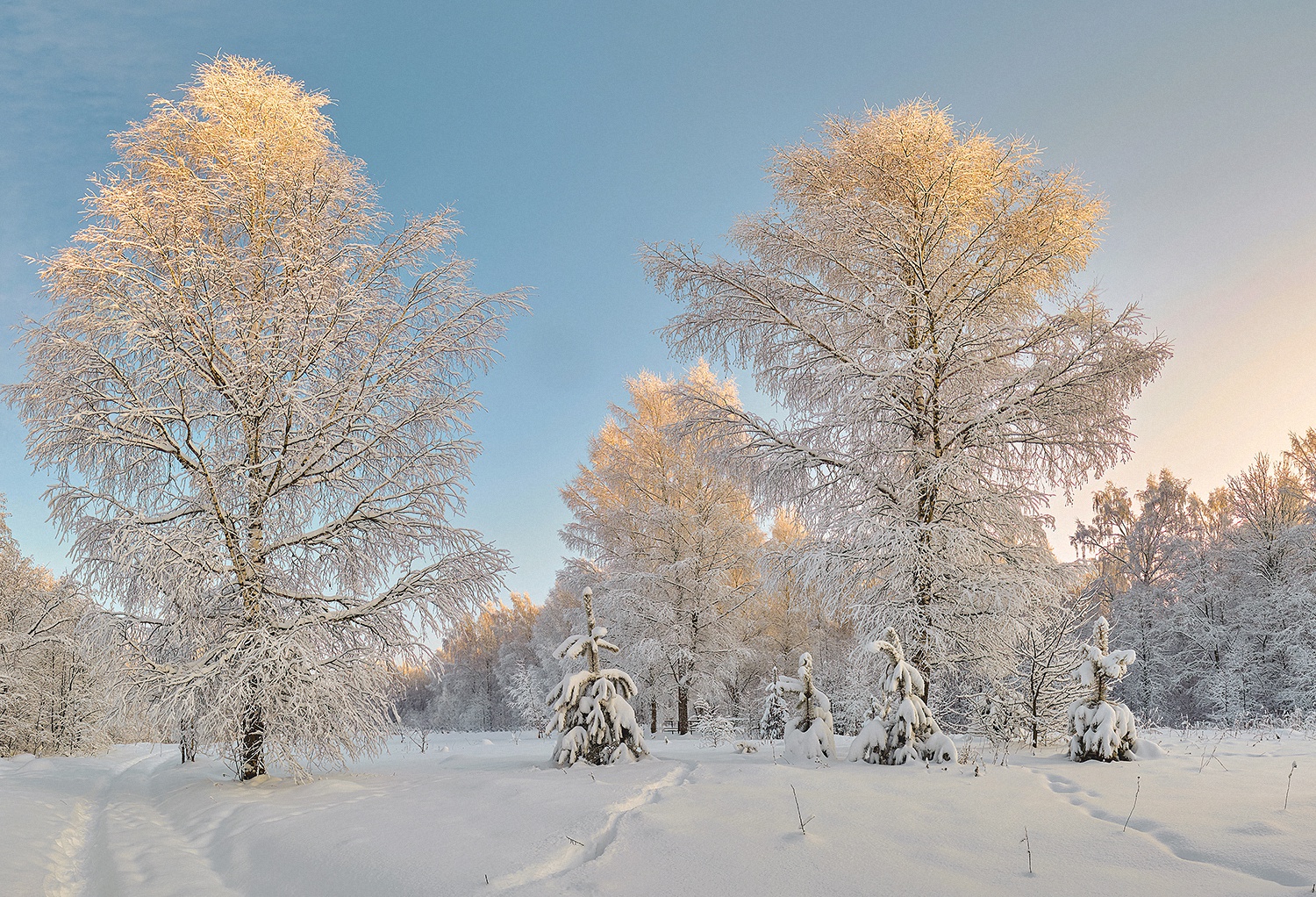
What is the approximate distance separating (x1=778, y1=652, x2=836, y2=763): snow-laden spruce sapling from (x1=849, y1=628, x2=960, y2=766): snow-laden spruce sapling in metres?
0.42

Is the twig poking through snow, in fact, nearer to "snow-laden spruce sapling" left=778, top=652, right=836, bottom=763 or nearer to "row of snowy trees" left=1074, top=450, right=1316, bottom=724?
"snow-laden spruce sapling" left=778, top=652, right=836, bottom=763

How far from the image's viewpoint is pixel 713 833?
13.1ft

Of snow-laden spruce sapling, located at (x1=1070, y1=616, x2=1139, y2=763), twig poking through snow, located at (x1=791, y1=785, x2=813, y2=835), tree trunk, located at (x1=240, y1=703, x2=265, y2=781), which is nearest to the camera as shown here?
twig poking through snow, located at (x1=791, y1=785, x2=813, y2=835)

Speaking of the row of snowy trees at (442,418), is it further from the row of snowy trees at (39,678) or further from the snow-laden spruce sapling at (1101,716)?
the row of snowy trees at (39,678)

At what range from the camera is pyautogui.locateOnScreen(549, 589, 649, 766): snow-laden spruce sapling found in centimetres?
729

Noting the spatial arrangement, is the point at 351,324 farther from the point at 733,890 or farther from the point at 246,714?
the point at 733,890

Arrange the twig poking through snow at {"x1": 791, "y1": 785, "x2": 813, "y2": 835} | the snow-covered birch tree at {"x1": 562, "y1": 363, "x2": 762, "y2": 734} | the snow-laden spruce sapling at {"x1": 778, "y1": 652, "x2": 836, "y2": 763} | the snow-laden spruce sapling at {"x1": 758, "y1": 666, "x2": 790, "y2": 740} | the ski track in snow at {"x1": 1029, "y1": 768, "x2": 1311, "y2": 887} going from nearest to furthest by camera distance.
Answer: the ski track in snow at {"x1": 1029, "y1": 768, "x2": 1311, "y2": 887}
the twig poking through snow at {"x1": 791, "y1": 785, "x2": 813, "y2": 835}
the snow-laden spruce sapling at {"x1": 778, "y1": 652, "x2": 836, "y2": 763}
the snow-laden spruce sapling at {"x1": 758, "y1": 666, "x2": 790, "y2": 740}
the snow-covered birch tree at {"x1": 562, "y1": 363, "x2": 762, "y2": 734}

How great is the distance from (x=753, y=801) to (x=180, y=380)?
308 inches

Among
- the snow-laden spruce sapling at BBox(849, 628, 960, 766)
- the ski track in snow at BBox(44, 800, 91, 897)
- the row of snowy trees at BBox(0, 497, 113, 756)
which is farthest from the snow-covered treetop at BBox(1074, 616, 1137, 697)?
the row of snowy trees at BBox(0, 497, 113, 756)

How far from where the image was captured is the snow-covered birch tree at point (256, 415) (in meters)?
7.44

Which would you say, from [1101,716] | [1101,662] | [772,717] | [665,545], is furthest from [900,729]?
[665,545]

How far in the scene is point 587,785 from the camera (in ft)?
18.8

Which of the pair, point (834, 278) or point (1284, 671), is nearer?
point (834, 278)

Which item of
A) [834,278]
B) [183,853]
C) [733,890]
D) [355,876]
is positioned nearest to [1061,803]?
[733,890]
